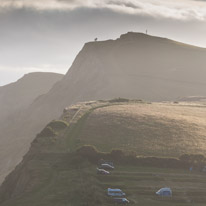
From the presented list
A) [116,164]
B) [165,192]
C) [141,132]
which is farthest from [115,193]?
[141,132]

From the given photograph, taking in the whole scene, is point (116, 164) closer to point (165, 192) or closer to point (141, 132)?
Result: point (165, 192)

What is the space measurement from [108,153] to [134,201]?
18622 mm

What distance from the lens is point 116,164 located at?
62531 mm

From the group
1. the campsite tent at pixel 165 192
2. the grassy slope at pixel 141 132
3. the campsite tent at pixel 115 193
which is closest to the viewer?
the campsite tent at pixel 115 193

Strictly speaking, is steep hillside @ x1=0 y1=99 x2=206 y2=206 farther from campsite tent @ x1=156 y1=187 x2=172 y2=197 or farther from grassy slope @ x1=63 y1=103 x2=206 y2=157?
campsite tent @ x1=156 y1=187 x2=172 y2=197

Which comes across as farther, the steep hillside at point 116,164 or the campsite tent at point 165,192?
the campsite tent at point 165,192

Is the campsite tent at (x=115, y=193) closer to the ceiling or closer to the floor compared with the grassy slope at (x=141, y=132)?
closer to the floor

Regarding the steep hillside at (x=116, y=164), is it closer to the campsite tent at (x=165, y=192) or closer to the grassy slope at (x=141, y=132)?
the grassy slope at (x=141, y=132)

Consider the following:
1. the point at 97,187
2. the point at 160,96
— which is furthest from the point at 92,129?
the point at 160,96

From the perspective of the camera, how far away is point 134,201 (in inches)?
1825

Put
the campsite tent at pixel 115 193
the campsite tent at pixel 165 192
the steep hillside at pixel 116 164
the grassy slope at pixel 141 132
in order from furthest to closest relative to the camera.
A: the grassy slope at pixel 141 132 < the campsite tent at pixel 165 192 < the steep hillside at pixel 116 164 < the campsite tent at pixel 115 193

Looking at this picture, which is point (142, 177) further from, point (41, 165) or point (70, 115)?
point (70, 115)

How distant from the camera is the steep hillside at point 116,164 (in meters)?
48.3

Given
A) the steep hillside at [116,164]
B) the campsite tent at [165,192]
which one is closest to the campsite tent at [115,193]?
the steep hillside at [116,164]
